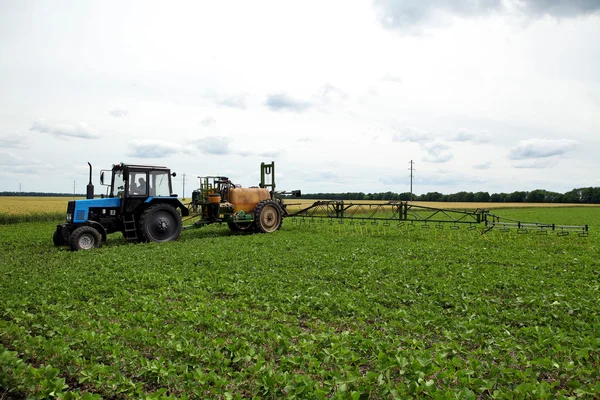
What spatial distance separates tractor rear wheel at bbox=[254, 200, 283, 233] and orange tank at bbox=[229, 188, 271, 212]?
0.25m

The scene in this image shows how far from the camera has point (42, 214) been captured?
25.6 m

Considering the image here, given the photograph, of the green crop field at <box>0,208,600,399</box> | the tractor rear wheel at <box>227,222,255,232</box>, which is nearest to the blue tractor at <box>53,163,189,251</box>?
the green crop field at <box>0,208,600,399</box>

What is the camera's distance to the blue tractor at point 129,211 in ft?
41.0

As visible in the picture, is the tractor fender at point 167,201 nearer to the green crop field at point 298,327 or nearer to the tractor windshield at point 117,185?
the tractor windshield at point 117,185

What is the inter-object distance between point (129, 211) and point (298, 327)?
964 centimetres

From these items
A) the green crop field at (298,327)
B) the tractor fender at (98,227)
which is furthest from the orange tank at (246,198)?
the green crop field at (298,327)

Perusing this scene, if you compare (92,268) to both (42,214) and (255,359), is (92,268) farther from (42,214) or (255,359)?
(42,214)

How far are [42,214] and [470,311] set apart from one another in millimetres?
27023

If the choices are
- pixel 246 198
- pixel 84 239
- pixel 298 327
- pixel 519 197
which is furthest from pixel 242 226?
pixel 519 197

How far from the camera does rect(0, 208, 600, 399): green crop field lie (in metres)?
4.02

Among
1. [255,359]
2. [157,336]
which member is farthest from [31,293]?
[255,359]

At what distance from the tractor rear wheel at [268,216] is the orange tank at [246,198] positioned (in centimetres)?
25

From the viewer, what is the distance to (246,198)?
666 inches

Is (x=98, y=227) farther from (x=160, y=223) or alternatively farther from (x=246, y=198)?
(x=246, y=198)
